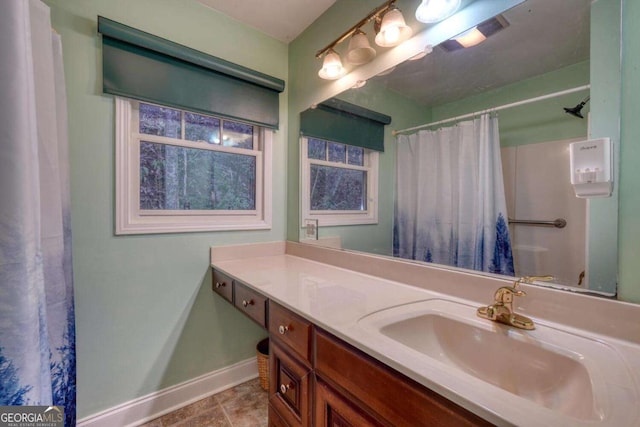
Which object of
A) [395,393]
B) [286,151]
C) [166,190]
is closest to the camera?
[395,393]

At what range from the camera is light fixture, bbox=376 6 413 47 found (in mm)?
1183

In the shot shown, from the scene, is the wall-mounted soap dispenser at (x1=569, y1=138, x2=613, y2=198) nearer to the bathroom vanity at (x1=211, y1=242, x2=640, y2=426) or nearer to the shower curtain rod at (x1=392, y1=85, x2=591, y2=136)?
the shower curtain rod at (x1=392, y1=85, x2=591, y2=136)

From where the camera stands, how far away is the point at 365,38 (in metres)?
1.35

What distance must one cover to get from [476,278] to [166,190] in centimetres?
164

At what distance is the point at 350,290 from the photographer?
1.11 metres

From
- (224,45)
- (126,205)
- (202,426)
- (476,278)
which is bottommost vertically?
(202,426)

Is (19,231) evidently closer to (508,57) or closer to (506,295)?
(506,295)

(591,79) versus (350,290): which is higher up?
(591,79)

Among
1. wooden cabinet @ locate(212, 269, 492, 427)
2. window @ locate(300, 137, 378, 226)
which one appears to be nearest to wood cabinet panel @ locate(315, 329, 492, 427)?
wooden cabinet @ locate(212, 269, 492, 427)

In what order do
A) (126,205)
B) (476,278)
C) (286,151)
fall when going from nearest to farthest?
(476,278) → (126,205) → (286,151)

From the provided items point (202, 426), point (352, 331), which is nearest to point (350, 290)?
point (352, 331)

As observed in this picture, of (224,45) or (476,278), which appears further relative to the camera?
(224,45)

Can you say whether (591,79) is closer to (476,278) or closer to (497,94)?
(497,94)

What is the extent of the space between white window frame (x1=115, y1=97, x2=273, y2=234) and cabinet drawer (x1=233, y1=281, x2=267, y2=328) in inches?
19.8
